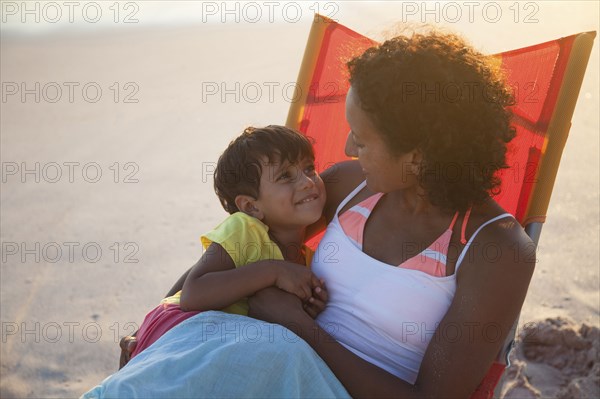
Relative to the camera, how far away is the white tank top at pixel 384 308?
6.41ft

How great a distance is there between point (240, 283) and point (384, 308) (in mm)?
419

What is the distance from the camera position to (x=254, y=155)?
2.32 m

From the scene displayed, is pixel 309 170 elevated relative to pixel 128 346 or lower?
elevated

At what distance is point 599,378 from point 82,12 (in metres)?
11.0

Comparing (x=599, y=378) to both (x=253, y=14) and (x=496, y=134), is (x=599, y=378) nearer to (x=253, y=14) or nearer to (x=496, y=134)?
(x=496, y=134)

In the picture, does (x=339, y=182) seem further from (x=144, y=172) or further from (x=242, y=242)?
(x=144, y=172)

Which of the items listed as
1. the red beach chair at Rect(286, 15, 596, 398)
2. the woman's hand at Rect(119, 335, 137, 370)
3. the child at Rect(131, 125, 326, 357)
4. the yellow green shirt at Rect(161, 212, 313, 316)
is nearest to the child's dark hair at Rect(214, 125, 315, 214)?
the child at Rect(131, 125, 326, 357)

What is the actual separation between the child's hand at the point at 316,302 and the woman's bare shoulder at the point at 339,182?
0.35 metres

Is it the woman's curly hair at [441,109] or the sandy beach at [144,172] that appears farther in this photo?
the sandy beach at [144,172]

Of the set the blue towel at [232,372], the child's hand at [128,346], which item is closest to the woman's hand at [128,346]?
the child's hand at [128,346]

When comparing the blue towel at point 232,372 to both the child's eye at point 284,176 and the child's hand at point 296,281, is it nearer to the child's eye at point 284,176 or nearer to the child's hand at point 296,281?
the child's hand at point 296,281

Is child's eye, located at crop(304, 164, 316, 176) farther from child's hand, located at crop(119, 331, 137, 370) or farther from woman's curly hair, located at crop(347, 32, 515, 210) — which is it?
child's hand, located at crop(119, 331, 137, 370)

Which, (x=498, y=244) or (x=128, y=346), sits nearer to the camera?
(x=498, y=244)

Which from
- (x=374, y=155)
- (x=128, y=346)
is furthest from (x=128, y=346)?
(x=374, y=155)
